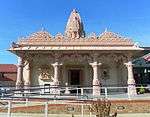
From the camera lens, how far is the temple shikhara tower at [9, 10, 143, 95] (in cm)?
3288

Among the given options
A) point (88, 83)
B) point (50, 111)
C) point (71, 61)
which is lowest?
point (50, 111)

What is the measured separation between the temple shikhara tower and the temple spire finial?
18.9ft

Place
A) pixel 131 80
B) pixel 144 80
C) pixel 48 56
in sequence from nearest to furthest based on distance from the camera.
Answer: pixel 131 80, pixel 48 56, pixel 144 80

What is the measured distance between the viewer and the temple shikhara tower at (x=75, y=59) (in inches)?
1294

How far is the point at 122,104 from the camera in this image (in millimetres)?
21219

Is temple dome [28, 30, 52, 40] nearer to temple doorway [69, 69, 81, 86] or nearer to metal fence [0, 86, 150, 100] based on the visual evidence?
temple doorway [69, 69, 81, 86]

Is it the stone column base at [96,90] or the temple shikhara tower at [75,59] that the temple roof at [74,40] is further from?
the stone column base at [96,90]

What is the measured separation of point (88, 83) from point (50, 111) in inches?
591

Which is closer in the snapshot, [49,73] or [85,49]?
[85,49]

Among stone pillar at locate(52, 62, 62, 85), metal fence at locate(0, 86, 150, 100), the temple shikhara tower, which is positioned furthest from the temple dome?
metal fence at locate(0, 86, 150, 100)

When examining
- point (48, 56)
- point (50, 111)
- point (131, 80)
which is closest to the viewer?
point (50, 111)

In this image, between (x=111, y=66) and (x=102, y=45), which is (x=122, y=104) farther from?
(x=111, y=66)

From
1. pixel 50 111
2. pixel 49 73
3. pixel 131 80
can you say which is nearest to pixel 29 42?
pixel 49 73

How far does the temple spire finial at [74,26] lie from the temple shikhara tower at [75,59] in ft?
18.9
